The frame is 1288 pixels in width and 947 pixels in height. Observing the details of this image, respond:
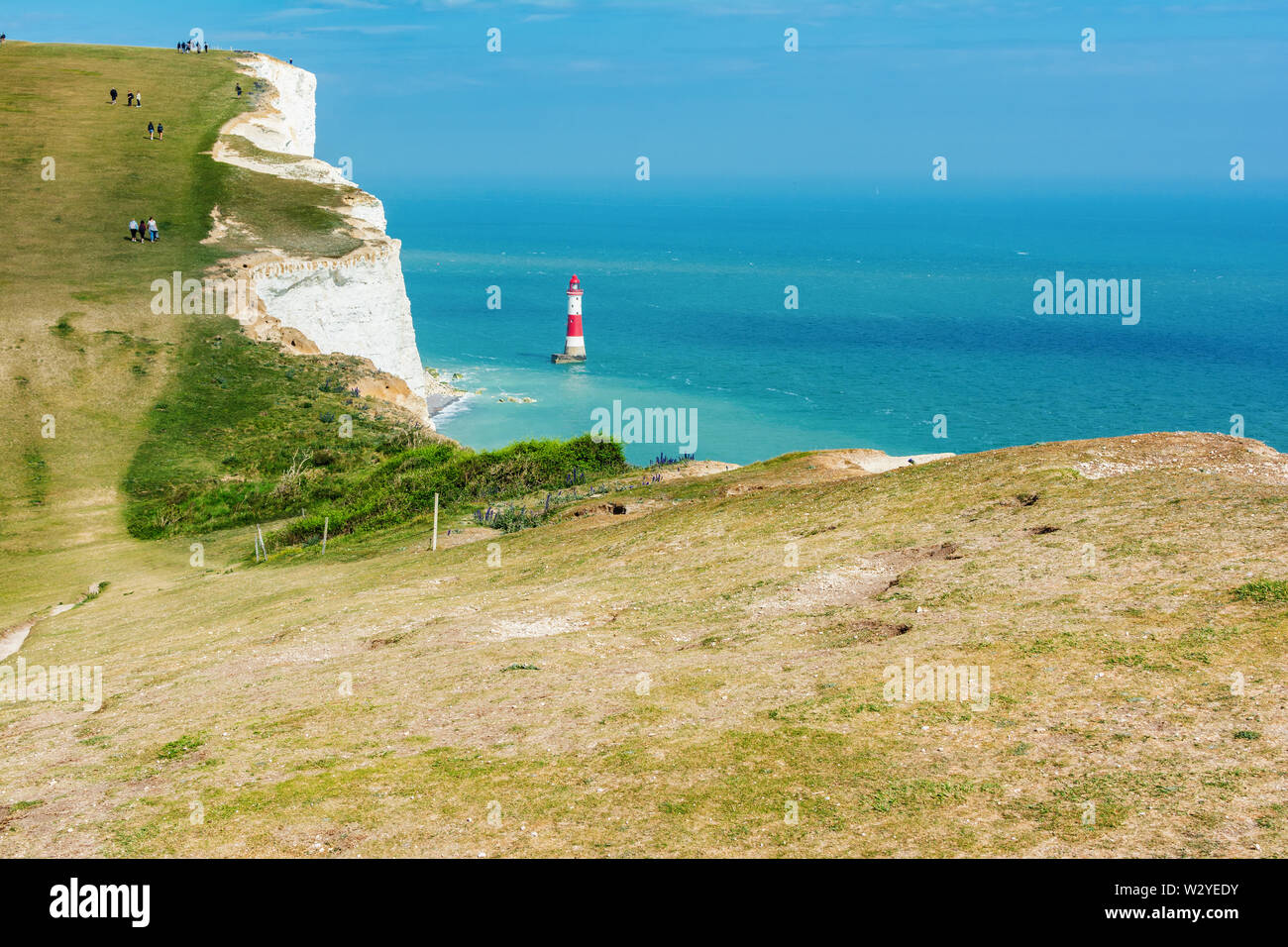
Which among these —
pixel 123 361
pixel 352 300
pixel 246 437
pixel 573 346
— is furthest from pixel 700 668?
pixel 573 346

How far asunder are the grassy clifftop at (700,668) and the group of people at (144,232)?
31.7 metres

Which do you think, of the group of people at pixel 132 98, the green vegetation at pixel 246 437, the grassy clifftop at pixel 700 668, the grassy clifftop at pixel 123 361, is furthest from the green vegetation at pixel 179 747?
the group of people at pixel 132 98

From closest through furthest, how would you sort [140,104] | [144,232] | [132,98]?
[144,232]
[132,98]
[140,104]

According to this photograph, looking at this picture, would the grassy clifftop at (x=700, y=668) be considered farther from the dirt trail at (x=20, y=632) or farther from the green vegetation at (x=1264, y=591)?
the dirt trail at (x=20, y=632)

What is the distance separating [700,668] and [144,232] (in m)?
65.8

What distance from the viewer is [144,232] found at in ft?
245

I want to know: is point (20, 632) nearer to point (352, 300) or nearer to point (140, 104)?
point (352, 300)

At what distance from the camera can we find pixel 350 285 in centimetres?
7169

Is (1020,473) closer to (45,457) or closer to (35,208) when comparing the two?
(45,457)

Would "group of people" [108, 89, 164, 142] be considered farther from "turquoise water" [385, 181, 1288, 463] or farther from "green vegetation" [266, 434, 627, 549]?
"green vegetation" [266, 434, 627, 549]

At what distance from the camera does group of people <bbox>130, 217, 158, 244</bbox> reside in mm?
73062

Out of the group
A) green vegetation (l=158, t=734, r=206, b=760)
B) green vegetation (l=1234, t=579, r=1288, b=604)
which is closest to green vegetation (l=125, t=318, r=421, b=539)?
green vegetation (l=158, t=734, r=206, b=760)

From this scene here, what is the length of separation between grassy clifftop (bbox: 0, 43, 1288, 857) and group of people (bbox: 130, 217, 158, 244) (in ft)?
104

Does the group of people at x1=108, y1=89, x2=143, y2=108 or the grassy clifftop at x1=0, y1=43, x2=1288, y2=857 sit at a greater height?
the group of people at x1=108, y1=89, x2=143, y2=108
